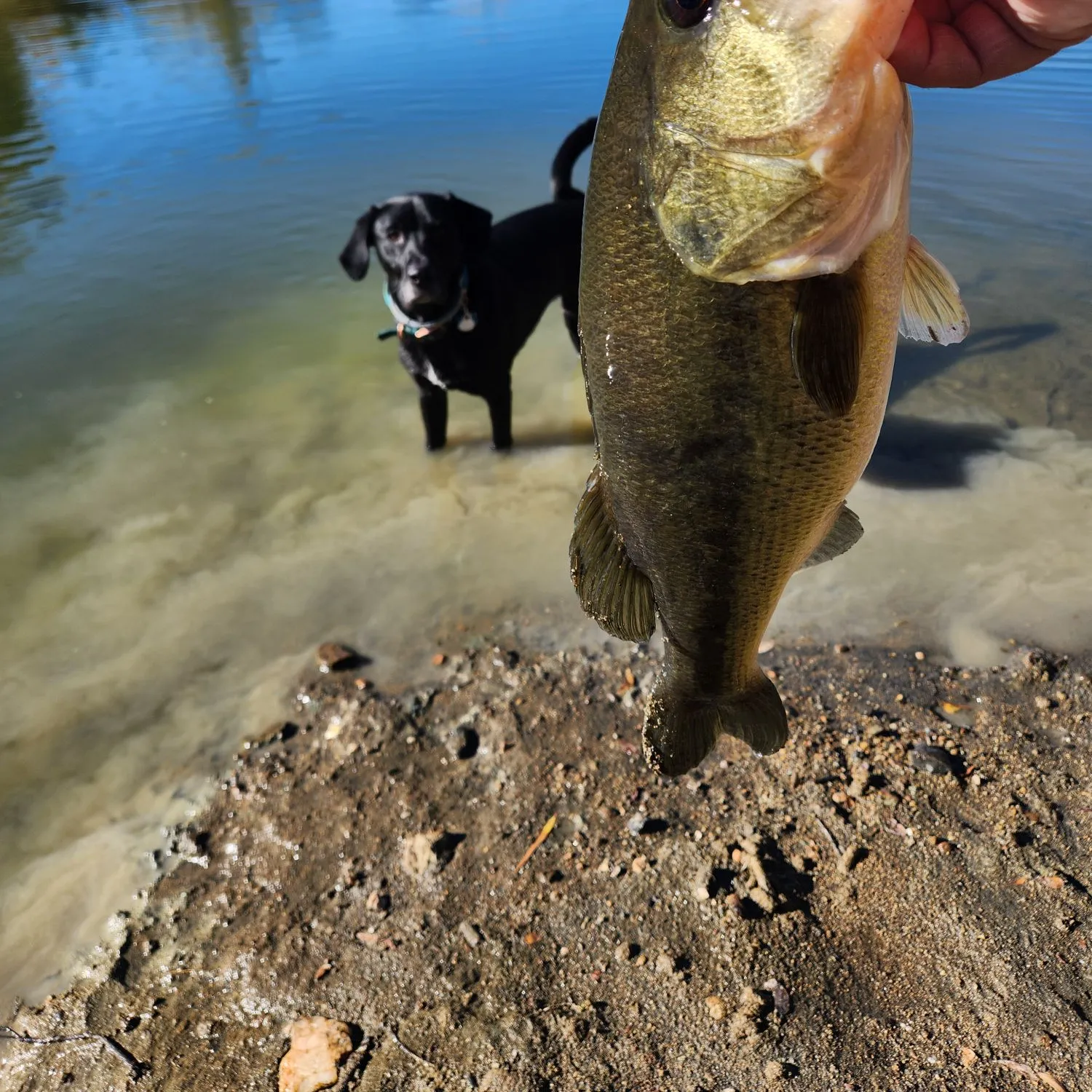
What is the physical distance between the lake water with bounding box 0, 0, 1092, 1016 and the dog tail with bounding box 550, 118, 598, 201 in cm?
133

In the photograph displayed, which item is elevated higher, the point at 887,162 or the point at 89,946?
the point at 887,162

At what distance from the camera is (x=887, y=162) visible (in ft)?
4.06

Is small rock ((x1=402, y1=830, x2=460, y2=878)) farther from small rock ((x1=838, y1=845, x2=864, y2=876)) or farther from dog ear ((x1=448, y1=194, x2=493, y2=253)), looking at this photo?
dog ear ((x1=448, y1=194, x2=493, y2=253))

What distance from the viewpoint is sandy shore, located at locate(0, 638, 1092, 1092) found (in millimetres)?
2156

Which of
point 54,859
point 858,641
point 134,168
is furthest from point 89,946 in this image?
point 134,168

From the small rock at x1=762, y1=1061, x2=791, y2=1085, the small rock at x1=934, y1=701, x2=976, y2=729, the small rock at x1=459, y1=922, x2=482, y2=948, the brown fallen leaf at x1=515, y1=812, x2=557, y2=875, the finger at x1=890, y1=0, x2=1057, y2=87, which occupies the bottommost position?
the small rock at x1=459, y1=922, x2=482, y2=948

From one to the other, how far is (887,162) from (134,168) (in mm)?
12158

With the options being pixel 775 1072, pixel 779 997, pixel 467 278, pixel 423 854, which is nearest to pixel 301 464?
pixel 467 278

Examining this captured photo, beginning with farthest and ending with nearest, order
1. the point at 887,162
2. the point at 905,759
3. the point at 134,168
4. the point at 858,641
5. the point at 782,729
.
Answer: the point at 134,168 → the point at 858,641 → the point at 905,759 → the point at 782,729 → the point at 887,162

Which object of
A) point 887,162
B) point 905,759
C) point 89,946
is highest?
point 887,162

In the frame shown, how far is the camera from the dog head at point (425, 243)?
170 inches

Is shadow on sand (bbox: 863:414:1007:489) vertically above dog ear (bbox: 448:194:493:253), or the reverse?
dog ear (bbox: 448:194:493:253)

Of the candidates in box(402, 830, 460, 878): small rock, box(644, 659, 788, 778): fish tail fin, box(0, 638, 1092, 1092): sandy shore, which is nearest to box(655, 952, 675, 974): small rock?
box(0, 638, 1092, 1092): sandy shore

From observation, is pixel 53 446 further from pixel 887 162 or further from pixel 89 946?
pixel 887 162
